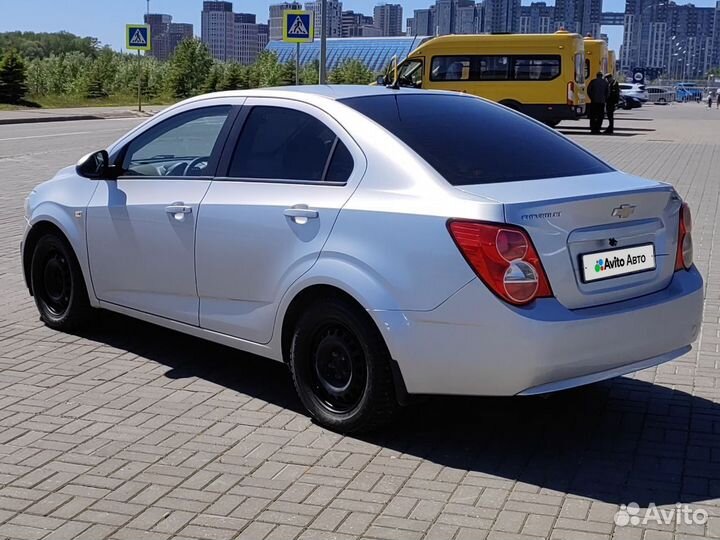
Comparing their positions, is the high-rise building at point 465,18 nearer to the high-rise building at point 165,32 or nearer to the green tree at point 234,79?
the green tree at point 234,79

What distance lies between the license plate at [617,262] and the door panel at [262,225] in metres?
1.15

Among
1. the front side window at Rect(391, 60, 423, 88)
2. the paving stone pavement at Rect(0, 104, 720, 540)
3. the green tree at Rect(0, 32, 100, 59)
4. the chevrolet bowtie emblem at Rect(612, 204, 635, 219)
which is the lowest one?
the paving stone pavement at Rect(0, 104, 720, 540)

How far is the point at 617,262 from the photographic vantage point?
188 inches

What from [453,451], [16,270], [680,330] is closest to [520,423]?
[453,451]

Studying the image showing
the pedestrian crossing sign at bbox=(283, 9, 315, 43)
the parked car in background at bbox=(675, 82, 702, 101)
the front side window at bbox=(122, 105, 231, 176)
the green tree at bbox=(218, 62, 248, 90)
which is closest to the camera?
the front side window at bbox=(122, 105, 231, 176)

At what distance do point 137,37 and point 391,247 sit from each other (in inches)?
1237

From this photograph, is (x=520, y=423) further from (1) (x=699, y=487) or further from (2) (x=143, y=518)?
(2) (x=143, y=518)

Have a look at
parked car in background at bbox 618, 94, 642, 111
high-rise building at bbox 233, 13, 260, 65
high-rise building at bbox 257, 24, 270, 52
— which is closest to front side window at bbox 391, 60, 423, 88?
parked car in background at bbox 618, 94, 642, 111

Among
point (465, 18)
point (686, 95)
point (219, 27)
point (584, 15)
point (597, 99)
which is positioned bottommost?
point (686, 95)

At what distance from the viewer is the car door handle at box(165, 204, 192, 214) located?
18.7ft

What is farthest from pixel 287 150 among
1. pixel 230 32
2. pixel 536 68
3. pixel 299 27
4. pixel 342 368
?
pixel 230 32

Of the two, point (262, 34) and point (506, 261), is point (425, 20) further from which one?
point (506, 261)

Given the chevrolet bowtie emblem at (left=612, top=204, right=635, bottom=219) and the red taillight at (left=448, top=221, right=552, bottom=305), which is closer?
the red taillight at (left=448, top=221, right=552, bottom=305)

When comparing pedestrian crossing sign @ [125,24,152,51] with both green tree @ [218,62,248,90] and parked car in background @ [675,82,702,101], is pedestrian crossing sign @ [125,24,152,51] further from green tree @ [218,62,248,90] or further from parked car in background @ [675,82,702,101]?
parked car in background @ [675,82,702,101]
